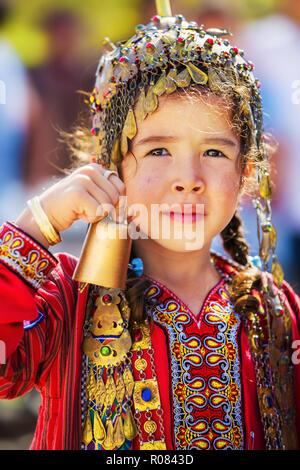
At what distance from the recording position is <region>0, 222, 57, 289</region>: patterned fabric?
48.4 inches

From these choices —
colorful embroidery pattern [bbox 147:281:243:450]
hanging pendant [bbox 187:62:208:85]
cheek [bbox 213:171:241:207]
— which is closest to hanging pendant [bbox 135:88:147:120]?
hanging pendant [bbox 187:62:208:85]

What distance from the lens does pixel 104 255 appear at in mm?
1264

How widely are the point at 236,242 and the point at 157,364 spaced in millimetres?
618

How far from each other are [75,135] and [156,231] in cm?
68

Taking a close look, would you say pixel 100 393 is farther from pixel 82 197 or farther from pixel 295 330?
pixel 295 330

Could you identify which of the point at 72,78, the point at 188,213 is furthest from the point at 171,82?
the point at 72,78

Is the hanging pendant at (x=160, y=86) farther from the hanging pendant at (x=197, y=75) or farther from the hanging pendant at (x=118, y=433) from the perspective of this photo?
the hanging pendant at (x=118, y=433)

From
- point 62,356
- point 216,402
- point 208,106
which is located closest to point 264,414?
point 216,402

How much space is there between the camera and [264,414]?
4.59 ft

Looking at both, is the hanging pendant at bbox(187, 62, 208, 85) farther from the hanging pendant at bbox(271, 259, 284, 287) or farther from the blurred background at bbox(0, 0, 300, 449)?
the blurred background at bbox(0, 0, 300, 449)

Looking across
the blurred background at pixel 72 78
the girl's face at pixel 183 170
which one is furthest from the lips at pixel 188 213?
the blurred background at pixel 72 78

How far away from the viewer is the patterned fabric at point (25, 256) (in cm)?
123

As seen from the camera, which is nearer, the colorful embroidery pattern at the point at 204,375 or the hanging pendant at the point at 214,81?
the colorful embroidery pattern at the point at 204,375

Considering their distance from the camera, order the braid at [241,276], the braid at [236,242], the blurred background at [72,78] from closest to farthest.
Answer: the braid at [241,276]
the braid at [236,242]
the blurred background at [72,78]
